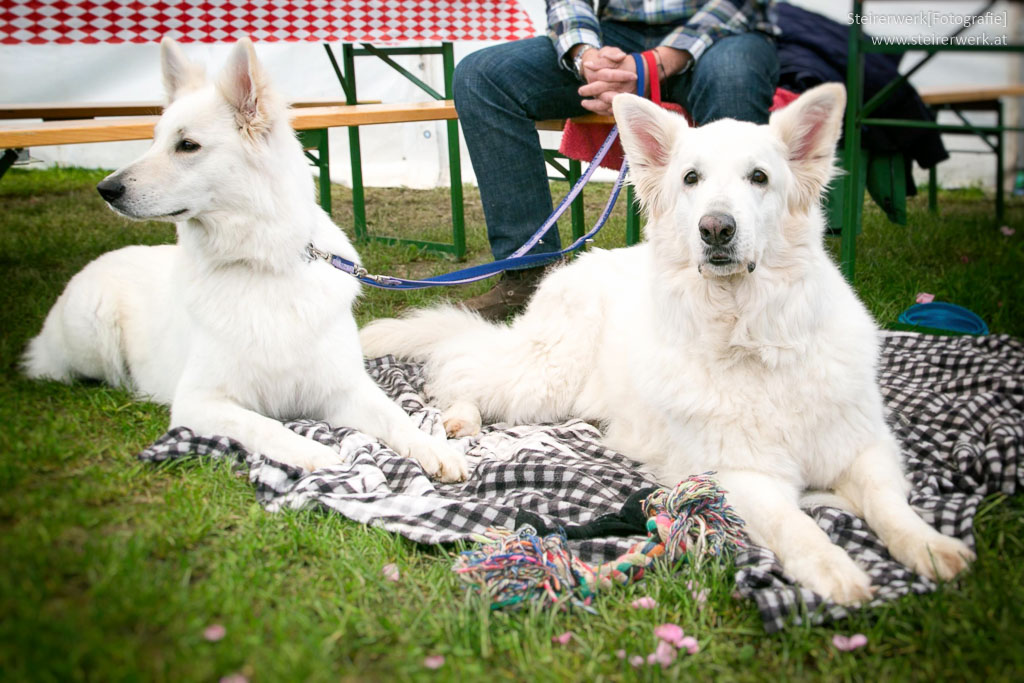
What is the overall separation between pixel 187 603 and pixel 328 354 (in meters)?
1.35

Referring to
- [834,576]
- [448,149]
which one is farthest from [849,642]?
[448,149]

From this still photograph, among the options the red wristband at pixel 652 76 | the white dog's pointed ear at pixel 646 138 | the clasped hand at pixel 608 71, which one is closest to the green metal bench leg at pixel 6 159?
the clasped hand at pixel 608 71

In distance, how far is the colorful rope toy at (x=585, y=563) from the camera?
184 cm

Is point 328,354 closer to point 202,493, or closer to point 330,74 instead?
point 202,493

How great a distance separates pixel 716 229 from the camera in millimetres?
2146

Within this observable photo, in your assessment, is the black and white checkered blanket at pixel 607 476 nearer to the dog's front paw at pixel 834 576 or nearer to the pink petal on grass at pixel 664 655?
the dog's front paw at pixel 834 576

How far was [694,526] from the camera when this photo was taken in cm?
203

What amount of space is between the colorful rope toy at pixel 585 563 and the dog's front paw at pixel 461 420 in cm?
99

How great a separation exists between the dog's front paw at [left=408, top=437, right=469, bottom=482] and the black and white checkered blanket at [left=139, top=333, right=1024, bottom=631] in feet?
0.11

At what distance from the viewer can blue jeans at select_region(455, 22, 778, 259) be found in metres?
3.86

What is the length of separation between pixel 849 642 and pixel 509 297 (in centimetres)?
258

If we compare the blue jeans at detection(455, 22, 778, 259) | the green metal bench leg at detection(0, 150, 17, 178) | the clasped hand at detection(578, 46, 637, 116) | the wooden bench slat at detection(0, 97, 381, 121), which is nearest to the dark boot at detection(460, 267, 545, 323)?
the blue jeans at detection(455, 22, 778, 259)

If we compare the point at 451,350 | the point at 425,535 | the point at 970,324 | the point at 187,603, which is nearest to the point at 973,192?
the point at 970,324

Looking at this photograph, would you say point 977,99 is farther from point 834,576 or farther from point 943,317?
point 834,576
